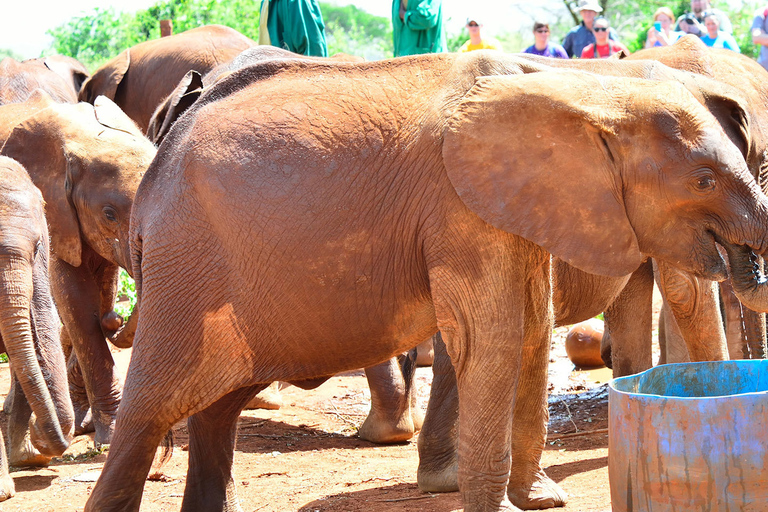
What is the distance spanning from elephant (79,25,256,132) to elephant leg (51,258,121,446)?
3020mm

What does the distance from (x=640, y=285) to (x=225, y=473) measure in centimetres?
262

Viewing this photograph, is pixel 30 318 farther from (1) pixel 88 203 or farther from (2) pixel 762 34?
(2) pixel 762 34

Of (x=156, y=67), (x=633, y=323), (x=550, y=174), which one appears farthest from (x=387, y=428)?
(x=156, y=67)

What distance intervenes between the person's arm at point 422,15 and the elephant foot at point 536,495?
4.50 meters

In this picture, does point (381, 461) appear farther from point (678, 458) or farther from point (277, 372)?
point (678, 458)

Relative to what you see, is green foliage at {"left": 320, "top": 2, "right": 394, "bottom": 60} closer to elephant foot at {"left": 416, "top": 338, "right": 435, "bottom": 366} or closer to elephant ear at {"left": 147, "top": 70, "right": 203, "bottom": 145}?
elephant foot at {"left": 416, "top": 338, "right": 435, "bottom": 366}

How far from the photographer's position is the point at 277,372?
4.03 meters

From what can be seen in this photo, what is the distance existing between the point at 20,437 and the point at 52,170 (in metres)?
1.58

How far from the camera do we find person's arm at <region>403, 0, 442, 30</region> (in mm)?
8109

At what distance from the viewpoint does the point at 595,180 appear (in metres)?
3.65

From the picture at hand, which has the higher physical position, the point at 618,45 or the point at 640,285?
the point at 618,45

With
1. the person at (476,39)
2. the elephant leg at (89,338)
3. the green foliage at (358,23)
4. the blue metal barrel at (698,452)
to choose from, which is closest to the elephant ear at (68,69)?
the person at (476,39)

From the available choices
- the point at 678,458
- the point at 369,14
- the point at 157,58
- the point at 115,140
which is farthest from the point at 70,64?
the point at 369,14

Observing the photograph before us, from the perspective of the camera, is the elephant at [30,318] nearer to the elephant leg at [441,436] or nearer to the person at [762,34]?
the elephant leg at [441,436]
